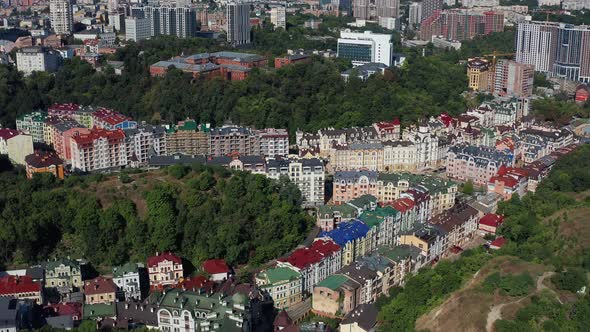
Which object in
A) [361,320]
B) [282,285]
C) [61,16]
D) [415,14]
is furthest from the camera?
[415,14]

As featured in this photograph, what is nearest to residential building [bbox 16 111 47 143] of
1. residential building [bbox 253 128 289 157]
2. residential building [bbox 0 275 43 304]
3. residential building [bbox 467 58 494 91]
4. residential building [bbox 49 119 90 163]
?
residential building [bbox 49 119 90 163]

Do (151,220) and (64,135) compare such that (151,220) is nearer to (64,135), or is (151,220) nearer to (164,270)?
(164,270)

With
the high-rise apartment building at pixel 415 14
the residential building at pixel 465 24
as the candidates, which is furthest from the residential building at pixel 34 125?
the high-rise apartment building at pixel 415 14

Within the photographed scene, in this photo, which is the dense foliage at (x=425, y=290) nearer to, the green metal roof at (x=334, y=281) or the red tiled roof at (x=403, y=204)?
the green metal roof at (x=334, y=281)

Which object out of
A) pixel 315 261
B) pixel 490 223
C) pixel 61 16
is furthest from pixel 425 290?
pixel 61 16

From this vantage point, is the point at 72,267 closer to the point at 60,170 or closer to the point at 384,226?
the point at 60,170
